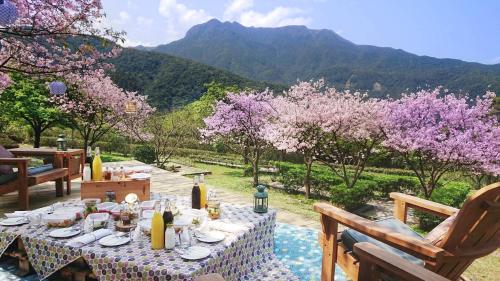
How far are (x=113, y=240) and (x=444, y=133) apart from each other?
7058mm

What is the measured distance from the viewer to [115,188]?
350 centimetres

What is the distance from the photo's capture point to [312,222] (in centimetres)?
508

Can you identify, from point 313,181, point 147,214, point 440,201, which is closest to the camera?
point 147,214

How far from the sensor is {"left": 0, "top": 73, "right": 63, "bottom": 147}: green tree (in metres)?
11.5

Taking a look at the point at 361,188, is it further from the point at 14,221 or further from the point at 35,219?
the point at 14,221

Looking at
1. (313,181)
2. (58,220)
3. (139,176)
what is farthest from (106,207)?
(313,181)

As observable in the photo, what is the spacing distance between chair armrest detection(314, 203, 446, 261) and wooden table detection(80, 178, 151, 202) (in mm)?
1926

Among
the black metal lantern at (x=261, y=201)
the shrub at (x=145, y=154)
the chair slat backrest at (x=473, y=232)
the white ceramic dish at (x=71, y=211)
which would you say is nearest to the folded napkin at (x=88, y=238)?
the white ceramic dish at (x=71, y=211)

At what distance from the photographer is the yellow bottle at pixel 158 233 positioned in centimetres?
231

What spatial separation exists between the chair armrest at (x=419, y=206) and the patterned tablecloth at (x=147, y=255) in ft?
4.11

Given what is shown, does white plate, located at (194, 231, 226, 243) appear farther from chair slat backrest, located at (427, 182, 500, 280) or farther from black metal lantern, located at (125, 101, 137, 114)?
black metal lantern, located at (125, 101, 137, 114)

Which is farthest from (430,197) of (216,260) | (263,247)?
(216,260)

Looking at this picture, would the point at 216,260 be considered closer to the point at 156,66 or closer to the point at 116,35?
the point at 116,35

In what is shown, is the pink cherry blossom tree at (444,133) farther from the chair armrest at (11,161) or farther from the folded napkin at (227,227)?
the chair armrest at (11,161)
